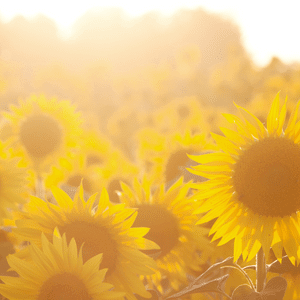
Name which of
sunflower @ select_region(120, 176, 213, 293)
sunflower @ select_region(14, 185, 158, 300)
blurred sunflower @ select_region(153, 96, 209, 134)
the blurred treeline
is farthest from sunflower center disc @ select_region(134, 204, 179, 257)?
blurred sunflower @ select_region(153, 96, 209, 134)

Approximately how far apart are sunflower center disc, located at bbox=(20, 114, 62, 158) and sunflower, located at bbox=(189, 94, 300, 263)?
5.52 ft

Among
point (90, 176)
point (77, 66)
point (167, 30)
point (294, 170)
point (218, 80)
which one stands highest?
point (167, 30)

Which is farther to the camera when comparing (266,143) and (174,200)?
(174,200)

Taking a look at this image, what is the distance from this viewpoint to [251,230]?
113 cm

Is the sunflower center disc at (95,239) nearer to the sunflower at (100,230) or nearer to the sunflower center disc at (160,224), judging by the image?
the sunflower at (100,230)

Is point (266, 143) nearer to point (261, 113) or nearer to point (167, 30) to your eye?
point (261, 113)

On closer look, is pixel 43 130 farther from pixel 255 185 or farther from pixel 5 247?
pixel 255 185

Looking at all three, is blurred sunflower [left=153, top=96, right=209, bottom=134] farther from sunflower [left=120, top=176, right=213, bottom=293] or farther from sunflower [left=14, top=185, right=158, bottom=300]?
sunflower [left=14, top=185, right=158, bottom=300]

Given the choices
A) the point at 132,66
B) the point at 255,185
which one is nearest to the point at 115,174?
the point at 255,185

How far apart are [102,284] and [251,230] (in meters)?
0.46

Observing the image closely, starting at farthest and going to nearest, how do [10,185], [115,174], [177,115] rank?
1. [177,115]
2. [115,174]
3. [10,185]

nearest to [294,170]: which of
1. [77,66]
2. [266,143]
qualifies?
[266,143]

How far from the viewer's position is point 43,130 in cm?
264

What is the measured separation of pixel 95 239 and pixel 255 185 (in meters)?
0.50
